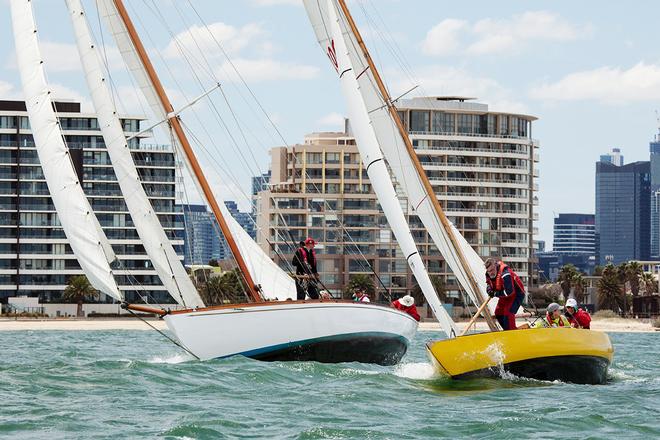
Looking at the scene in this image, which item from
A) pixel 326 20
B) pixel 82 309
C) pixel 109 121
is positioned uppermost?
pixel 326 20

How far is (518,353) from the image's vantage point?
23.8m

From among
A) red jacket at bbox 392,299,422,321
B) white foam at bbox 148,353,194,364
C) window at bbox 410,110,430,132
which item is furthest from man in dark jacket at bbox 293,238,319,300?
window at bbox 410,110,430,132

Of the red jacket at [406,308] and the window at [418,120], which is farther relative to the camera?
the window at [418,120]

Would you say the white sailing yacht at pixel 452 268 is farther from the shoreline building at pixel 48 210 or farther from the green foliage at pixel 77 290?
the shoreline building at pixel 48 210

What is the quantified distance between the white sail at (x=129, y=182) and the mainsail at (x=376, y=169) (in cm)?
553

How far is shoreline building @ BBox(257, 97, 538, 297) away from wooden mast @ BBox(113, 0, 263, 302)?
99.8 meters

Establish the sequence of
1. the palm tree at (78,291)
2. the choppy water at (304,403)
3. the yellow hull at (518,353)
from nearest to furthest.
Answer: the choppy water at (304,403), the yellow hull at (518,353), the palm tree at (78,291)

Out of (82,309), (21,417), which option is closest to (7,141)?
(82,309)

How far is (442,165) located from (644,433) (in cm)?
12316

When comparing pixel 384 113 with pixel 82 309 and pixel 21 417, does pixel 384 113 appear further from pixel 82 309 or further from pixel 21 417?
pixel 82 309

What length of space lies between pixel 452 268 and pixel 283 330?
3.92m

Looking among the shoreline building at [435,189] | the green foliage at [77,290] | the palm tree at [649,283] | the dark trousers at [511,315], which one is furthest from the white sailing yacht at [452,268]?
the palm tree at [649,283]

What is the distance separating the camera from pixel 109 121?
1239 inches

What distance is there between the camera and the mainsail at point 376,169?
2656 cm
